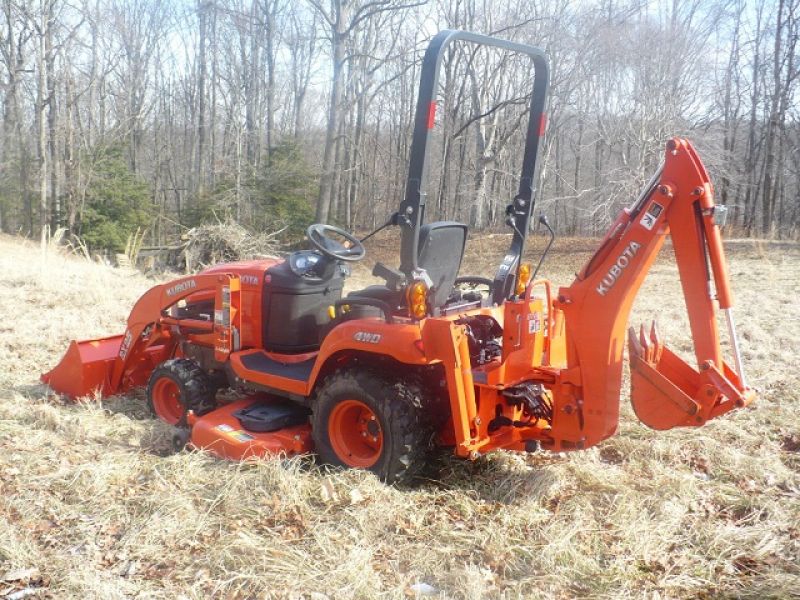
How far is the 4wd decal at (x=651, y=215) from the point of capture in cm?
339

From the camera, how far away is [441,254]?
405cm

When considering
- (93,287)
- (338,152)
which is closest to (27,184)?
(338,152)

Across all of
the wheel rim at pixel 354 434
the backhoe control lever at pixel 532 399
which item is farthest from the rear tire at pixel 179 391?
the backhoe control lever at pixel 532 399

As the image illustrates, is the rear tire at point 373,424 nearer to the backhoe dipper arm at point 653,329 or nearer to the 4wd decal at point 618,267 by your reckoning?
the backhoe dipper arm at point 653,329

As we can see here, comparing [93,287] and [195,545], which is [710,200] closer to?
[195,545]

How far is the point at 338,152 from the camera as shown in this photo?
27.1 m

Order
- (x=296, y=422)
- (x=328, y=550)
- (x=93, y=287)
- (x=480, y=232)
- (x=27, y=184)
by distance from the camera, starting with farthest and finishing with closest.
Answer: (x=27, y=184), (x=480, y=232), (x=93, y=287), (x=296, y=422), (x=328, y=550)

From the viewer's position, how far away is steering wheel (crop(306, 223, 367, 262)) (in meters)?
4.44

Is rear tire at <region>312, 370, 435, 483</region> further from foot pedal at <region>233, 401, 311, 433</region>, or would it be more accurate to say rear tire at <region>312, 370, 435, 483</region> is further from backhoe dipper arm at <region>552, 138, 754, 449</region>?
backhoe dipper arm at <region>552, 138, 754, 449</region>

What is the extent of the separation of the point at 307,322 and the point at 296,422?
75cm

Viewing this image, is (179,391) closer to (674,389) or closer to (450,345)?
(450,345)

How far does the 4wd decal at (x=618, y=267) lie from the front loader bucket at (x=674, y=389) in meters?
0.27

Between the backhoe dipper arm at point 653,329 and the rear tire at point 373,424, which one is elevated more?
the backhoe dipper arm at point 653,329

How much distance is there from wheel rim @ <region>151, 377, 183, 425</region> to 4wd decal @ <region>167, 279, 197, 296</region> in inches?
26.5
